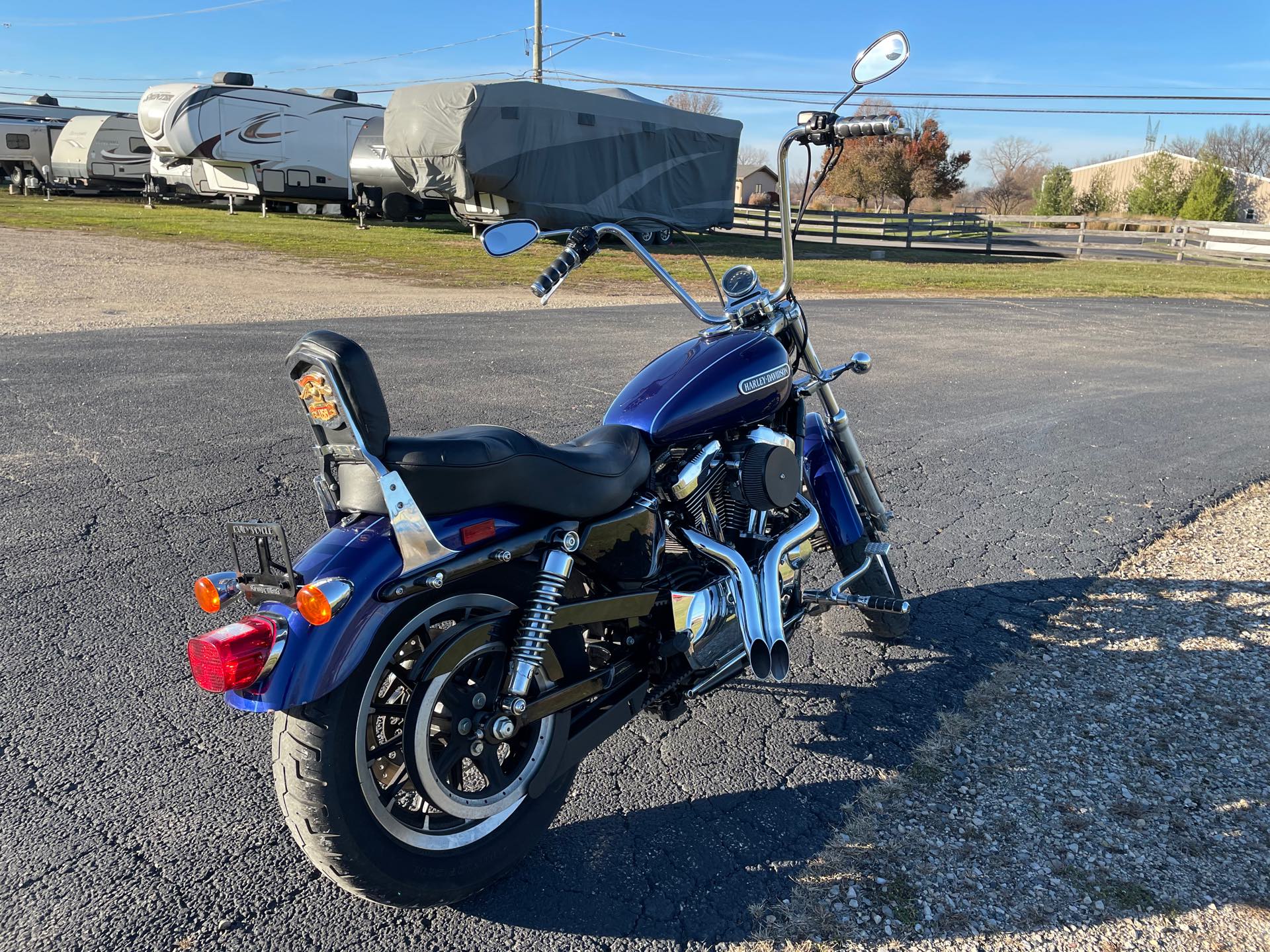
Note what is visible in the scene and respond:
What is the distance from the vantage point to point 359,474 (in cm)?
235

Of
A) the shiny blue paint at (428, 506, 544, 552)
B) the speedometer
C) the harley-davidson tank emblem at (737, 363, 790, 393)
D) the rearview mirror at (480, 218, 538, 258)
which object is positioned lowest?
the shiny blue paint at (428, 506, 544, 552)

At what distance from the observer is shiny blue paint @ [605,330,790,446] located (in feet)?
10.1

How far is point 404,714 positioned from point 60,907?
3.28 ft

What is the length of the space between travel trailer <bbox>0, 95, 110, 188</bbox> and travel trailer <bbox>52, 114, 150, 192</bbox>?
0.86 meters

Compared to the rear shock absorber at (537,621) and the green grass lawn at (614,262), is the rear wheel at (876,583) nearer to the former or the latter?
the rear shock absorber at (537,621)

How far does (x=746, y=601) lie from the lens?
3141mm

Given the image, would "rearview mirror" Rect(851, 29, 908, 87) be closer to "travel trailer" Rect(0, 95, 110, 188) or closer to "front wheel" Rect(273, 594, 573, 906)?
"front wheel" Rect(273, 594, 573, 906)

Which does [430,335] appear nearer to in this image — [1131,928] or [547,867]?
[547,867]

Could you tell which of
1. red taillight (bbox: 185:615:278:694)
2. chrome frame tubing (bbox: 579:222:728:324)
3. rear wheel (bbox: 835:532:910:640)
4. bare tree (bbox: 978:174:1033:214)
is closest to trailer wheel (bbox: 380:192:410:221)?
chrome frame tubing (bbox: 579:222:728:324)

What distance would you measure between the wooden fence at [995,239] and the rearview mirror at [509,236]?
2771cm

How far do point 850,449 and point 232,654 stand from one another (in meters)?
2.56

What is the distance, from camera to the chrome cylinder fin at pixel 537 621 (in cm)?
253

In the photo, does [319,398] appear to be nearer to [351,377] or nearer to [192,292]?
[351,377]

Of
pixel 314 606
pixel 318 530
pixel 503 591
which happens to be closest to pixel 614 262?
pixel 318 530
